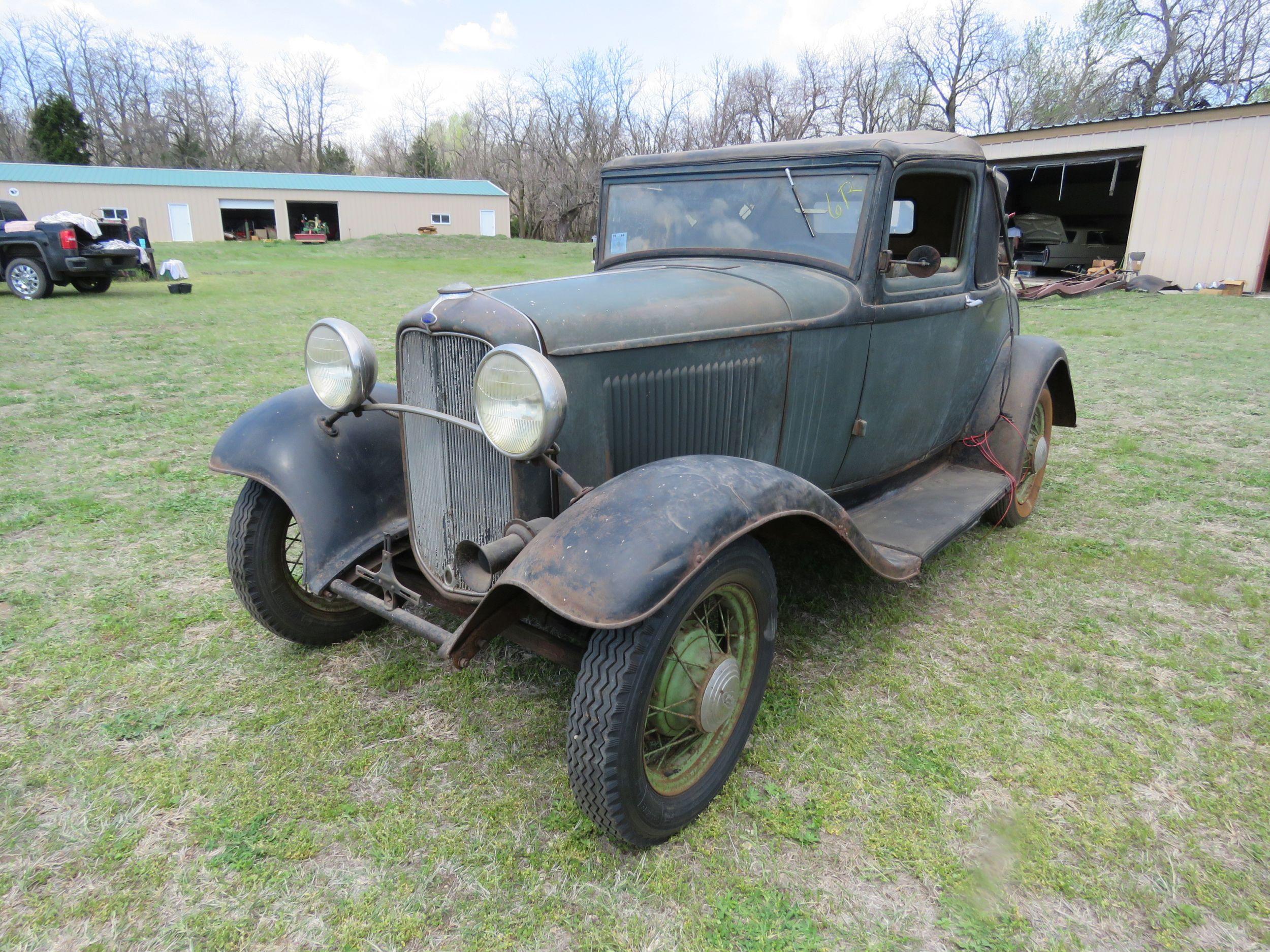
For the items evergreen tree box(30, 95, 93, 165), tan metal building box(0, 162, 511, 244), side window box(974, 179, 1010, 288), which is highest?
evergreen tree box(30, 95, 93, 165)

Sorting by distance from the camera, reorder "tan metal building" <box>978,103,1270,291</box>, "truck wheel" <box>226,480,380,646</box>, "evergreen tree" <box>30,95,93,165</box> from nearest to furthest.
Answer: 1. "truck wheel" <box>226,480,380,646</box>
2. "tan metal building" <box>978,103,1270,291</box>
3. "evergreen tree" <box>30,95,93,165</box>

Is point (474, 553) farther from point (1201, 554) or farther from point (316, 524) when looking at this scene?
point (1201, 554)

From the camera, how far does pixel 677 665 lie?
2223mm

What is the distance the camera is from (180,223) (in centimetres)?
3281

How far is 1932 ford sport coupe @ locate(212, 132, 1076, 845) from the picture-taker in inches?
79.8

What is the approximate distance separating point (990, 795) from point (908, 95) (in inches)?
1737

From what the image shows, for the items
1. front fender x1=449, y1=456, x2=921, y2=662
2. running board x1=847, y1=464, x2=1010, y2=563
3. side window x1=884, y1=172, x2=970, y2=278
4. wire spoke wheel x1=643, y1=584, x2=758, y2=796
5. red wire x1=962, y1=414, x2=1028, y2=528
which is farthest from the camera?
red wire x1=962, y1=414, x2=1028, y2=528

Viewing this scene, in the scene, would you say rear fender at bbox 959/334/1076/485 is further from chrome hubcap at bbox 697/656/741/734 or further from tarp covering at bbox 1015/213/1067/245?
tarp covering at bbox 1015/213/1067/245

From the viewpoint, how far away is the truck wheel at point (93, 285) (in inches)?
582

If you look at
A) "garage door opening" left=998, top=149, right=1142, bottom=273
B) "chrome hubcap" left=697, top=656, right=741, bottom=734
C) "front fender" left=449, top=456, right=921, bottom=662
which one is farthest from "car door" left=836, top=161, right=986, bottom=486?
"garage door opening" left=998, top=149, right=1142, bottom=273

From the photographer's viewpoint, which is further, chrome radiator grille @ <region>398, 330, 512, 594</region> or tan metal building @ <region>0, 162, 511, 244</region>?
tan metal building @ <region>0, 162, 511, 244</region>

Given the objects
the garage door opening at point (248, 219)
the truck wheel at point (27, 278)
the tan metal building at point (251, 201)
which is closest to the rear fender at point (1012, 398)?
the truck wheel at point (27, 278)

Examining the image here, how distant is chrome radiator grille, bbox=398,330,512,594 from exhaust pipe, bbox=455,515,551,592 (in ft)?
0.13

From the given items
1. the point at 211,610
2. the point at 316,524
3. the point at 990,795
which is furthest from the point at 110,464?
the point at 990,795
